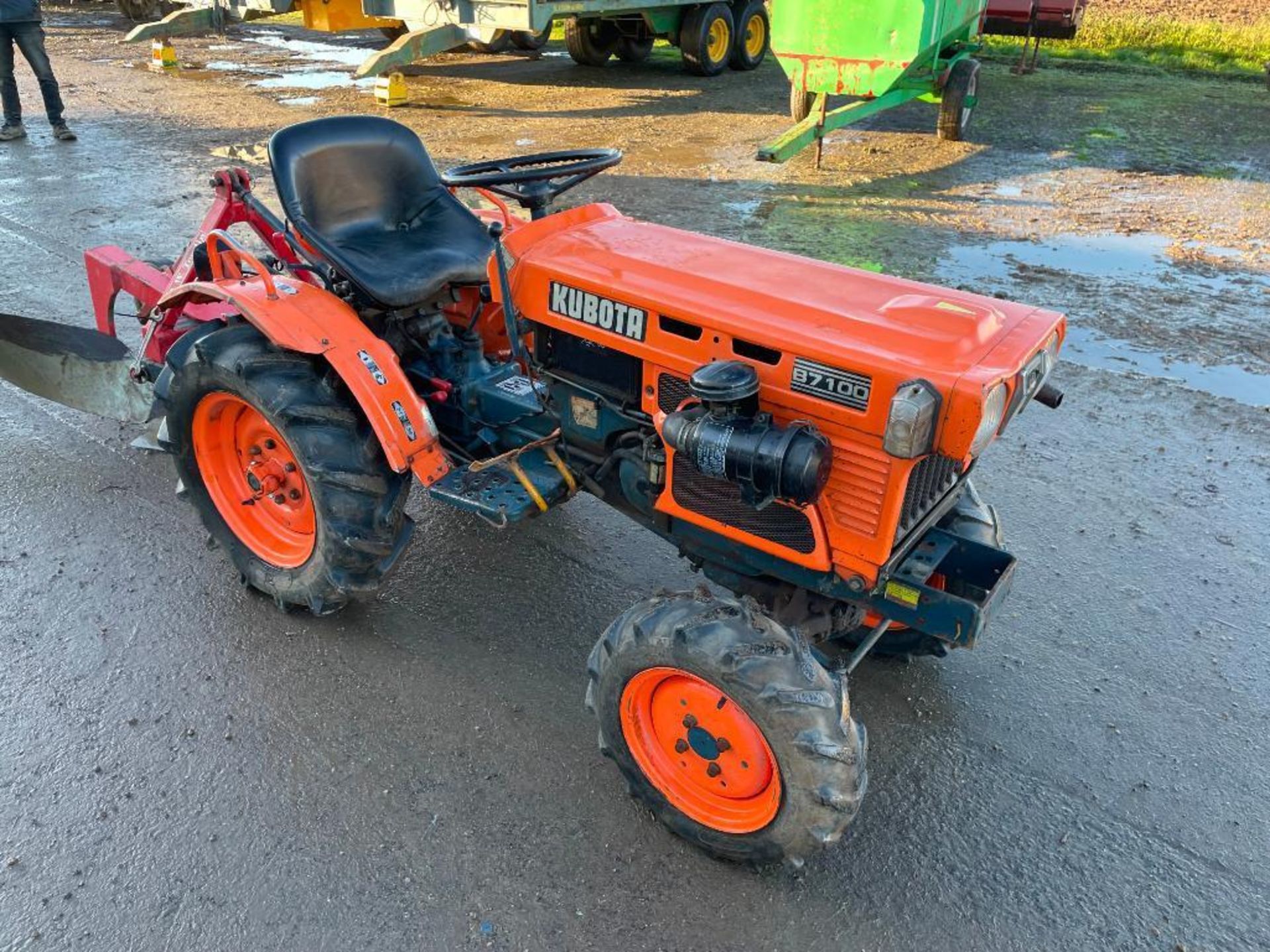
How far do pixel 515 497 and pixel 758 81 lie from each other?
1098 centimetres

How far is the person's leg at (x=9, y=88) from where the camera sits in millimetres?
8406

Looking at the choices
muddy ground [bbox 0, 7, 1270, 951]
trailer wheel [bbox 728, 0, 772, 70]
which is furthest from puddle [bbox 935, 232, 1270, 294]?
trailer wheel [bbox 728, 0, 772, 70]

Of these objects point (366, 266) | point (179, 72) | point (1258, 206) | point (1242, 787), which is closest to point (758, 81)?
point (1258, 206)

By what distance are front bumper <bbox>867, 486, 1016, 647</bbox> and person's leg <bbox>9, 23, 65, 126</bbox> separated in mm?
8918

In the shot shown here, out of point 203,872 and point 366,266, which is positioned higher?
point 366,266

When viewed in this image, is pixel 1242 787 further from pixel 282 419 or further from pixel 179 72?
pixel 179 72

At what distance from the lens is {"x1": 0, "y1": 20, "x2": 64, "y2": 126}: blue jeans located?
323 inches

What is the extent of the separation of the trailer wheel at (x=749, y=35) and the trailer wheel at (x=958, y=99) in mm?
4462

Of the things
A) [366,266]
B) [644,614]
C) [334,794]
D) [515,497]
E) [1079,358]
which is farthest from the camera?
[1079,358]

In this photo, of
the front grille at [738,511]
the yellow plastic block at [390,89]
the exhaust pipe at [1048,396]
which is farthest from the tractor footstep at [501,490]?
the yellow plastic block at [390,89]

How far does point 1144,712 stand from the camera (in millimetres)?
2742

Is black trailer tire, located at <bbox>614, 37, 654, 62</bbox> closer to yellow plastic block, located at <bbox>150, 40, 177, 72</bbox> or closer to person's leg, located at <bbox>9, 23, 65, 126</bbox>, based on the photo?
yellow plastic block, located at <bbox>150, 40, 177, 72</bbox>

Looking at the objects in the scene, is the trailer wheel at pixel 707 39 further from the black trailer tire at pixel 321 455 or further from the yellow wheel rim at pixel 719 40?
the black trailer tire at pixel 321 455

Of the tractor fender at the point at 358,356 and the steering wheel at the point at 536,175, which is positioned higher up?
the steering wheel at the point at 536,175
